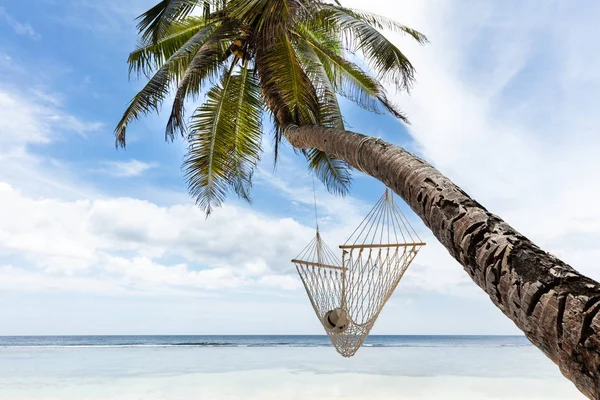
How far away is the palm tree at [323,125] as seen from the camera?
0.81 m

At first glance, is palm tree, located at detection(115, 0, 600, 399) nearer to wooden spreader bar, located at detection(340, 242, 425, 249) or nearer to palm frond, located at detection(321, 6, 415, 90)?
palm frond, located at detection(321, 6, 415, 90)

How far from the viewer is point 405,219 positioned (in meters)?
3.25

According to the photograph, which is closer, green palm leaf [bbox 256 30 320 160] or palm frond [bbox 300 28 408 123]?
green palm leaf [bbox 256 30 320 160]

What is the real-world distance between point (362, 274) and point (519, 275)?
2.39 metres

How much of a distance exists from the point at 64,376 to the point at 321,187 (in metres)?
4.75

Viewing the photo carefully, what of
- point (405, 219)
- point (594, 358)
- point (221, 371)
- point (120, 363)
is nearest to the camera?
point (594, 358)

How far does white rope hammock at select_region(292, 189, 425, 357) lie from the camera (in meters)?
3.09

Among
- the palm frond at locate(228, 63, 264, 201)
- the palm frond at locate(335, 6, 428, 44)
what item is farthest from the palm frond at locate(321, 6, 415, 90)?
the palm frond at locate(228, 63, 264, 201)

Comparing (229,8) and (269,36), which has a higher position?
(229,8)

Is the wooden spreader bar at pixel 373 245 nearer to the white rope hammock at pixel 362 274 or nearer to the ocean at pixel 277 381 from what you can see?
the white rope hammock at pixel 362 274

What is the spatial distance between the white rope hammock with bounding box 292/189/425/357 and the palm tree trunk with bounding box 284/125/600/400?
5.23 ft

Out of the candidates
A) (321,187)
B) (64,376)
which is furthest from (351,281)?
(64,376)

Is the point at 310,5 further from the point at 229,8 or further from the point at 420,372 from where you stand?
the point at 420,372

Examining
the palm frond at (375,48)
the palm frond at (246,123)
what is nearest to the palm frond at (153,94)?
the palm frond at (246,123)
